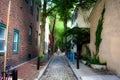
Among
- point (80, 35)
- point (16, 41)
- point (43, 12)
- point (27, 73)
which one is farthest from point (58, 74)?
point (80, 35)

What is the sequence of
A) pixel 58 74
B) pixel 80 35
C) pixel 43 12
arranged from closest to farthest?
pixel 58 74 → pixel 43 12 → pixel 80 35

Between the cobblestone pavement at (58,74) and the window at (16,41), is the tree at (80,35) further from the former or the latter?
A: the window at (16,41)

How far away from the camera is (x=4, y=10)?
39.6 feet

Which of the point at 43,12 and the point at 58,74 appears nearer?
the point at 58,74

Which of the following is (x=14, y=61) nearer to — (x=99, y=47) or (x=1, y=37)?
(x=1, y=37)

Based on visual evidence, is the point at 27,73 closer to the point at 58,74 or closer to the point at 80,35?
the point at 58,74

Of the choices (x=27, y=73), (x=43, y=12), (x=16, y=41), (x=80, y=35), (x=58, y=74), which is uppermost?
(x=43, y=12)

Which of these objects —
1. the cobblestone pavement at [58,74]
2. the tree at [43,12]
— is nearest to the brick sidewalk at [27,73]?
the cobblestone pavement at [58,74]

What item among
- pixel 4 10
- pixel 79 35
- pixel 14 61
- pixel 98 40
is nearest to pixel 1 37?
pixel 4 10

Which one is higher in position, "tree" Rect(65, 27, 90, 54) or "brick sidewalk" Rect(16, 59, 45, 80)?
"tree" Rect(65, 27, 90, 54)

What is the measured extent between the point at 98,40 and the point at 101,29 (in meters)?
1.18

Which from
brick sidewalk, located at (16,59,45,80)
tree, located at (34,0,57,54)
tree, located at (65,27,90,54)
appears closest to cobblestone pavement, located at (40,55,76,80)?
brick sidewalk, located at (16,59,45,80)

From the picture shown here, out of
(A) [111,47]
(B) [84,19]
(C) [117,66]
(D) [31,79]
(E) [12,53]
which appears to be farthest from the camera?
(B) [84,19]

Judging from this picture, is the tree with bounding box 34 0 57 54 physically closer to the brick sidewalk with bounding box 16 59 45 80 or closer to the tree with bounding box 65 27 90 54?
the brick sidewalk with bounding box 16 59 45 80
